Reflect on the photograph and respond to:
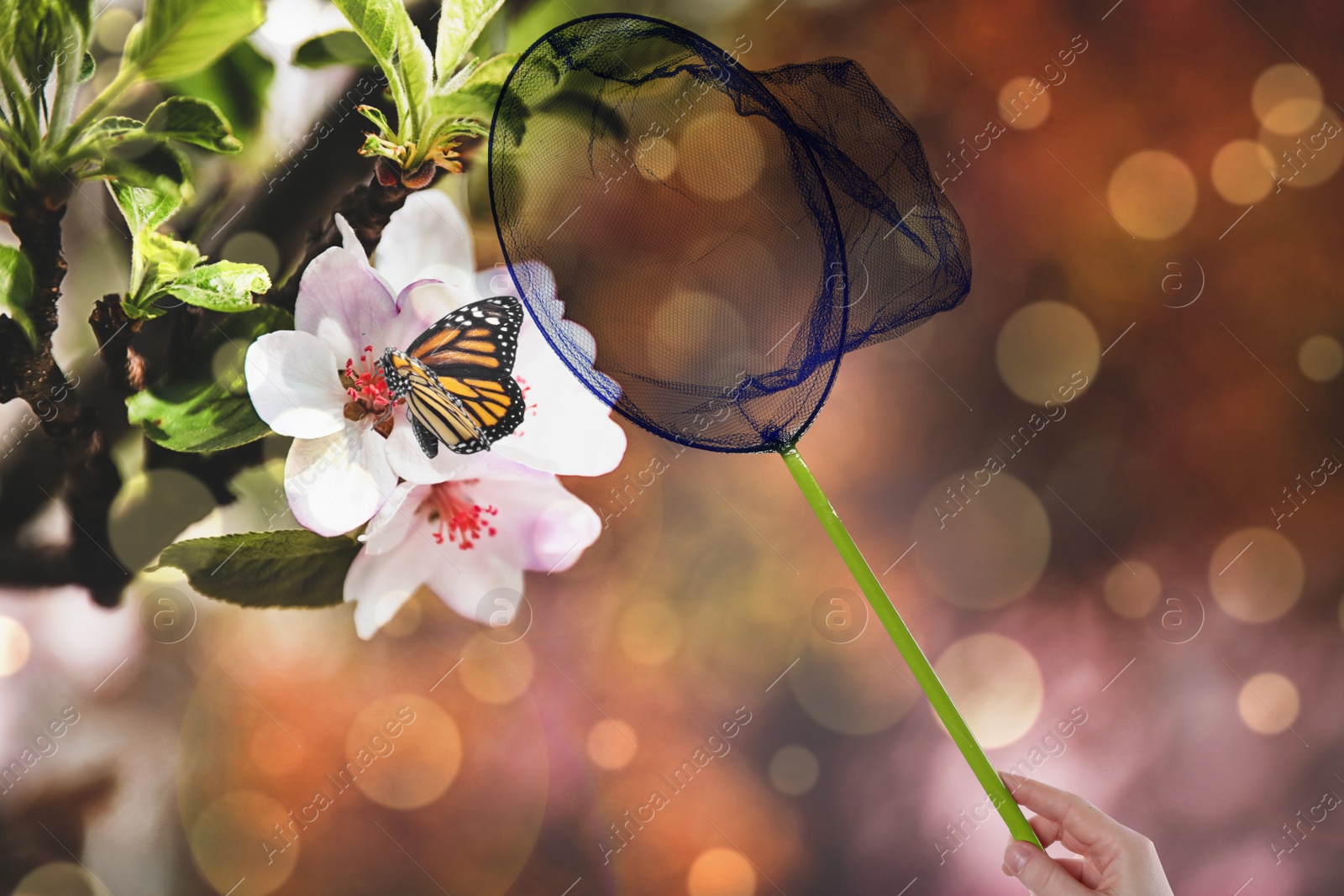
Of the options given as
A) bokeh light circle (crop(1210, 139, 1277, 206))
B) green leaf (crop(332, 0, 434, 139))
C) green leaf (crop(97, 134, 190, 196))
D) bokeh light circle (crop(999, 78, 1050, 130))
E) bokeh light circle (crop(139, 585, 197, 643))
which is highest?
bokeh light circle (crop(1210, 139, 1277, 206))

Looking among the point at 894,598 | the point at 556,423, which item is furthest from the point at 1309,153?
the point at 556,423

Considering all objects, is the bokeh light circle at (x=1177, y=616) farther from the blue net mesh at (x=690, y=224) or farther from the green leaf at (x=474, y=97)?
the green leaf at (x=474, y=97)

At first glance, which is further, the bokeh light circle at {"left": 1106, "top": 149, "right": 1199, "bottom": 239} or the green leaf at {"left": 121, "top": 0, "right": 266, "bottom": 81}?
the bokeh light circle at {"left": 1106, "top": 149, "right": 1199, "bottom": 239}

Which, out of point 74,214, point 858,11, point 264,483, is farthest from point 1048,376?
point 74,214

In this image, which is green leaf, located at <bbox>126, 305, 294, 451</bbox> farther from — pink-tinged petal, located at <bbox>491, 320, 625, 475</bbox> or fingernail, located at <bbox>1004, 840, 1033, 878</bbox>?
fingernail, located at <bbox>1004, 840, 1033, 878</bbox>

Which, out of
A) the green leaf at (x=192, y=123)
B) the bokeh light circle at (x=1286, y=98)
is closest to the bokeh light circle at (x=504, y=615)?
the green leaf at (x=192, y=123)

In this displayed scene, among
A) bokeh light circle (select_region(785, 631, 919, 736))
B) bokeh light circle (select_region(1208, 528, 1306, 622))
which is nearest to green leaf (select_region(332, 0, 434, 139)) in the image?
bokeh light circle (select_region(785, 631, 919, 736))

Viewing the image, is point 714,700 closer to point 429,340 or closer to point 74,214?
point 429,340

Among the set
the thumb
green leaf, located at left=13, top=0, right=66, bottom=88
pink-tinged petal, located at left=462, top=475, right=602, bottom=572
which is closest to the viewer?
the thumb
